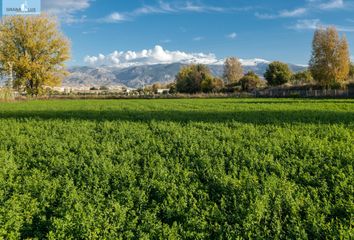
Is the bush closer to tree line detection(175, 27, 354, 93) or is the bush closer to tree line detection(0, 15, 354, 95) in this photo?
tree line detection(0, 15, 354, 95)

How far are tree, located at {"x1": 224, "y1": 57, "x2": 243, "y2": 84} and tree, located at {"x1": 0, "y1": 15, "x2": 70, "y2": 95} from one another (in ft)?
269

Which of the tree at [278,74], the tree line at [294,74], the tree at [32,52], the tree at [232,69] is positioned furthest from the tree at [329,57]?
the tree at [232,69]

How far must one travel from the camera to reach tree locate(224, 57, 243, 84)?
138 meters

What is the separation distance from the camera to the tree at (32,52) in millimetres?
66375

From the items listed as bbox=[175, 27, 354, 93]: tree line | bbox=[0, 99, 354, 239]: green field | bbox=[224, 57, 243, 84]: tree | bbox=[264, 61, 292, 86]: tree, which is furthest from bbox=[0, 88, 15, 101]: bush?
bbox=[224, 57, 243, 84]: tree

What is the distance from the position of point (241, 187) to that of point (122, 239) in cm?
292

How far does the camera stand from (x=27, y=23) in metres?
67.7

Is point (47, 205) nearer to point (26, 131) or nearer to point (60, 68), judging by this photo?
point (26, 131)

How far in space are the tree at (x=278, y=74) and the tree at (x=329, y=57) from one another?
133ft

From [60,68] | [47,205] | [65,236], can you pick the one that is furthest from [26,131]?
[60,68]

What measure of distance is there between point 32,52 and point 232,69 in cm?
8860

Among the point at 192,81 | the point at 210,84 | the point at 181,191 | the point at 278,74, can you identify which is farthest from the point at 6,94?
the point at 278,74

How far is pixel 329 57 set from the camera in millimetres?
64062

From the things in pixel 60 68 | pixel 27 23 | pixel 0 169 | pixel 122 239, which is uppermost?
pixel 27 23
